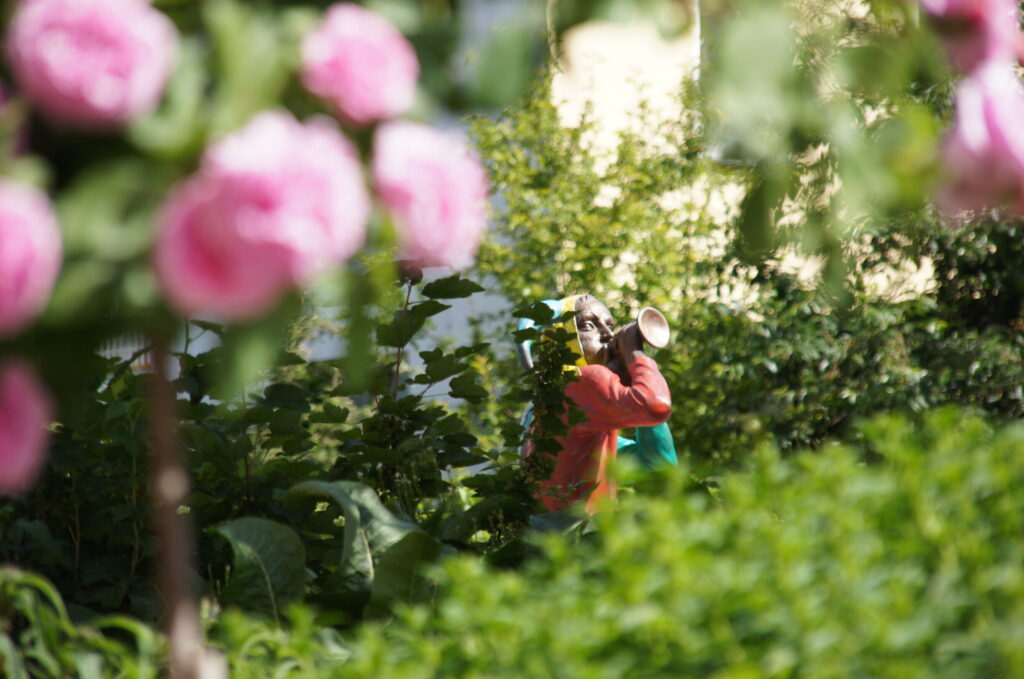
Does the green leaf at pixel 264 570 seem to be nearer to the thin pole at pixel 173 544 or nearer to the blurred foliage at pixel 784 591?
the blurred foliage at pixel 784 591

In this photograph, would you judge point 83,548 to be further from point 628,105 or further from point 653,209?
point 628,105

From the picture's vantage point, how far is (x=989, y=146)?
4.64 feet

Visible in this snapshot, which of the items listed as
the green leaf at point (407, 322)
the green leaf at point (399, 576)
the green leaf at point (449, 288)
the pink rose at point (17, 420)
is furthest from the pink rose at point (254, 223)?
the green leaf at point (449, 288)

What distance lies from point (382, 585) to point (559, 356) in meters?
1.40

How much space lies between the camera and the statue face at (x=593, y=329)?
5102mm

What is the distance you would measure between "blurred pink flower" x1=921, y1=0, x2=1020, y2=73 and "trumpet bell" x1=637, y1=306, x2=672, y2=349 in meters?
3.32

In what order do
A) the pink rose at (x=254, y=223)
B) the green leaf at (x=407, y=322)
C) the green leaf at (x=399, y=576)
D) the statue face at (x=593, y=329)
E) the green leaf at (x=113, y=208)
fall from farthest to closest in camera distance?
the statue face at (x=593, y=329) < the green leaf at (x=407, y=322) < the green leaf at (x=399, y=576) < the green leaf at (x=113, y=208) < the pink rose at (x=254, y=223)

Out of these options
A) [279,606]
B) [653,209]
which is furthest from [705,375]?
[279,606]

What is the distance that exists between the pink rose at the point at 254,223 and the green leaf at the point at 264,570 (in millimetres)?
1437

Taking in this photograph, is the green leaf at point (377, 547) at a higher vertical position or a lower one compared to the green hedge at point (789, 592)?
lower

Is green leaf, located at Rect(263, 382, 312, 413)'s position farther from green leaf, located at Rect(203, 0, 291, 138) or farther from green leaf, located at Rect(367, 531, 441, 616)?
green leaf, located at Rect(203, 0, 291, 138)

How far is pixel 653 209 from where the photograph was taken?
29.5 feet

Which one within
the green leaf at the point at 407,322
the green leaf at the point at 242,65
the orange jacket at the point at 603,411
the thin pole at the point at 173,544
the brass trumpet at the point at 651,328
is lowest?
the orange jacket at the point at 603,411

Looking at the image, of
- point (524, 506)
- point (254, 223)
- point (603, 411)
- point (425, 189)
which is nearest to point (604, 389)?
point (603, 411)
